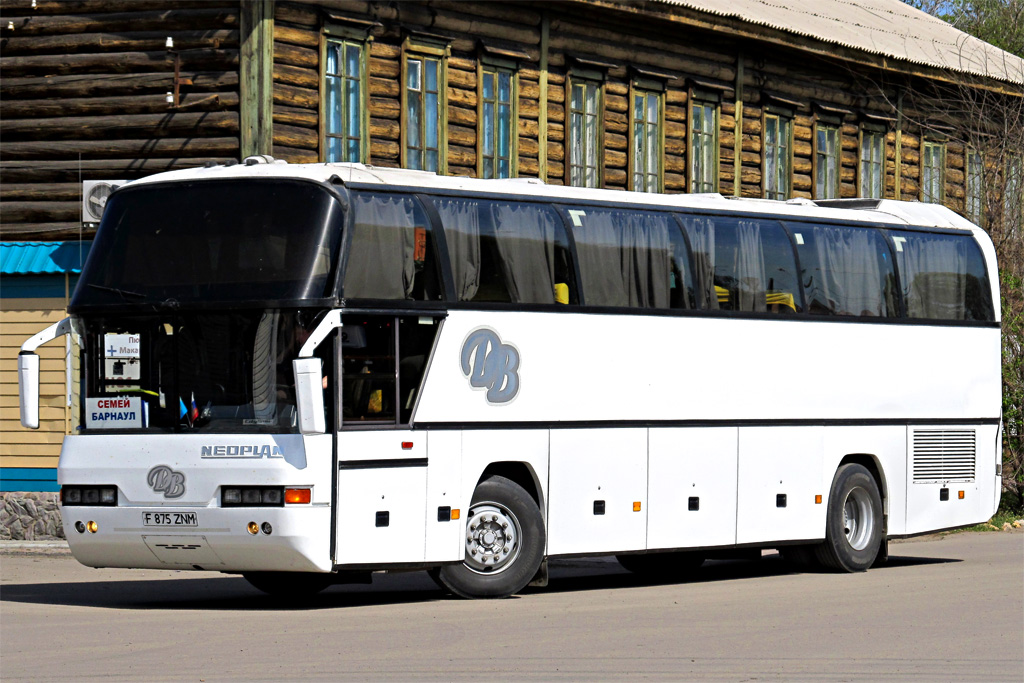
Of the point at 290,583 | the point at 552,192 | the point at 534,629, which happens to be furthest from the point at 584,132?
the point at 534,629

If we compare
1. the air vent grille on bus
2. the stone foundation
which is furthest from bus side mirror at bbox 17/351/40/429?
the air vent grille on bus

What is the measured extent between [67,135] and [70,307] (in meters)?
8.73

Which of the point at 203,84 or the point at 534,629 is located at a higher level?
the point at 203,84

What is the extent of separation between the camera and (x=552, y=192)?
15.8 metres

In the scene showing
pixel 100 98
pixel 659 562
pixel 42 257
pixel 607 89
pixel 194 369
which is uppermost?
pixel 607 89

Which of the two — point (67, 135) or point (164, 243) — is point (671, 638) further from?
point (67, 135)

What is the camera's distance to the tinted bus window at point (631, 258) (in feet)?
52.2

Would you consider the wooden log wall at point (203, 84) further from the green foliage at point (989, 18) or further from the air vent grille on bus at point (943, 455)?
the green foliage at point (989, 18)

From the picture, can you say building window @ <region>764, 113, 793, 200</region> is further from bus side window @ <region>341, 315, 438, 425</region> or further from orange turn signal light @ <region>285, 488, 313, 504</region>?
orange turn signal light @ <region>285, 488, 313, 504</region>

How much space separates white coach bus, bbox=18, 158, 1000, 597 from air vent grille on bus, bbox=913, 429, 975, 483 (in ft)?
1.85

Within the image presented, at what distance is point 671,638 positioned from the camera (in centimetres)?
1185

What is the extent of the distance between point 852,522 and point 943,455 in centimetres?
155

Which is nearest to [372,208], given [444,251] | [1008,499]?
[444,251]

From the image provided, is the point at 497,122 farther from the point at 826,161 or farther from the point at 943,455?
the point at 826,161
